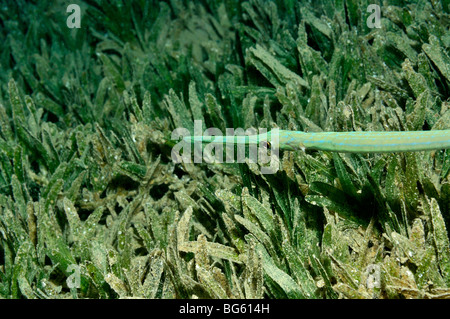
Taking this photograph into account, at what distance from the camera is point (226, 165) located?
129 inches

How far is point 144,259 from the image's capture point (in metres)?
2.72

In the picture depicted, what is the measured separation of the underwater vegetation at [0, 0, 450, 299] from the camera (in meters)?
2.31

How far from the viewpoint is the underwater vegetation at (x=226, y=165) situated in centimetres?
231

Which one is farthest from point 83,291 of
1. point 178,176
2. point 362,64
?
point 362,64

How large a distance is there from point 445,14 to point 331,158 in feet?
7.46

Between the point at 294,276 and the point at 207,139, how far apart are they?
97 centimetres

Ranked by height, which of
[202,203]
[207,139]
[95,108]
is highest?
[95,108]

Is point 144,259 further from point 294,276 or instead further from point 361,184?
point 361,184

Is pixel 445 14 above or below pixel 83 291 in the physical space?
above

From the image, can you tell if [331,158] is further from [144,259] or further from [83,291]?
[83,291]

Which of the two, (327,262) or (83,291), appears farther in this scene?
(83,291)

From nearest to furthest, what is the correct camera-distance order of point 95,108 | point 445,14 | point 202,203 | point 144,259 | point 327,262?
point 327,262
point 144,259
point 202,203
point 445,14
point 95,108

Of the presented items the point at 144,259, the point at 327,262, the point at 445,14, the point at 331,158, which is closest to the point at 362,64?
the point at 445,14

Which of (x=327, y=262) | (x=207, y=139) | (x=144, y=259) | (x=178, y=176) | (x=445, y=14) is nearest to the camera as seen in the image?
(x=327, y=262)
